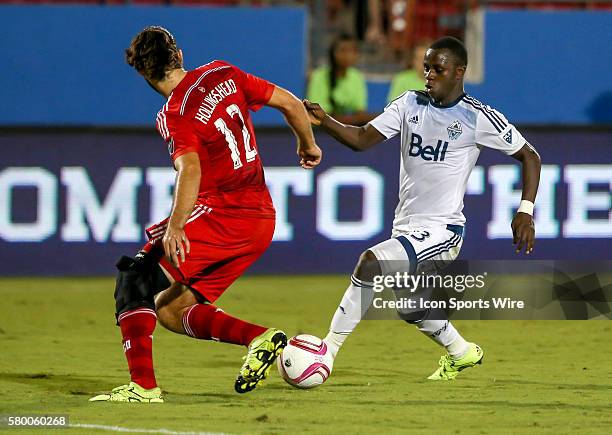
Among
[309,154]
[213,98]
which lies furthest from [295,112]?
[213,98]

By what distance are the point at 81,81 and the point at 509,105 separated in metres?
5.70

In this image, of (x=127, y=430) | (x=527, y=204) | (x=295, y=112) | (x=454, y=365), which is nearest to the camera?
→ (x=127, y=430)

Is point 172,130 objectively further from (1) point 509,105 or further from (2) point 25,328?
(1) point 509,105

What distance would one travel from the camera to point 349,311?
7.66 m

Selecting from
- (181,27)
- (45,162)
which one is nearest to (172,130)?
(45,162)

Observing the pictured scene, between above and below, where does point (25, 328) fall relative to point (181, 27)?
below

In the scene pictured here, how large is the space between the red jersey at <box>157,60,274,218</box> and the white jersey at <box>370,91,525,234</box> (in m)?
0.96

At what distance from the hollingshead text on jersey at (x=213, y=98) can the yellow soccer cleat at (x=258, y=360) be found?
1.20 metres

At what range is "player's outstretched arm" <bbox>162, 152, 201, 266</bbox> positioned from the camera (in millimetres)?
6621

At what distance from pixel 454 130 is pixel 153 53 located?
1959 millimetres

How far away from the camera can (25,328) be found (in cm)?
1051

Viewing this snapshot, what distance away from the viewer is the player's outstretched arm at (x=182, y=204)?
662 cm

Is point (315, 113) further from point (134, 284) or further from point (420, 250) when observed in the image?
point (134, 284)

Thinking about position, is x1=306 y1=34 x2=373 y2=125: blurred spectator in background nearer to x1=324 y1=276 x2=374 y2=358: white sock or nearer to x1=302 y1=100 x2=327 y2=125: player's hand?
x1=302 y1=100 x2=327 y2=125: player's hand
